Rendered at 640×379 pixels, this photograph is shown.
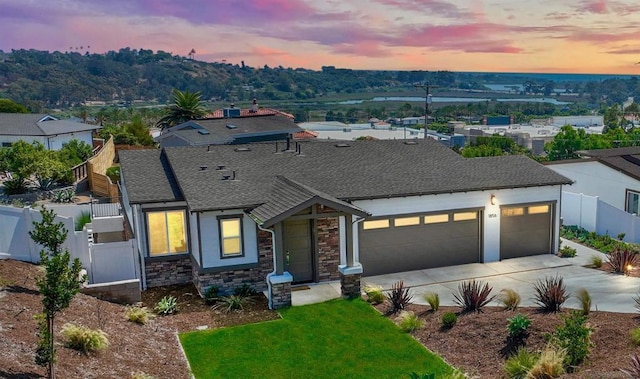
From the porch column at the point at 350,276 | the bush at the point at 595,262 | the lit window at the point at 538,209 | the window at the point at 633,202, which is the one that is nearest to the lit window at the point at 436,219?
the lit window at the point at 538,209

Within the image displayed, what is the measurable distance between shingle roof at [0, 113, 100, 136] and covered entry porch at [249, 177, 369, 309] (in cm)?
4099

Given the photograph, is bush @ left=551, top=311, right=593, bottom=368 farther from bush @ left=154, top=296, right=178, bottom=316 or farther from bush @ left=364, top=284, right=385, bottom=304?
bush @ left=154, top=296, right=178, bottom=316

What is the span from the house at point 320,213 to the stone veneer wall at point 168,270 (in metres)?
0.03

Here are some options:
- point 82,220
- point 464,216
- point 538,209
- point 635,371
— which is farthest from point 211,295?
point 82,220

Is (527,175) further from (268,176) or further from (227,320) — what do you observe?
(227,320)

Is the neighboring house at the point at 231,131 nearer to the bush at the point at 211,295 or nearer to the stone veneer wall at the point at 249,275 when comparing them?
the stone veneer wall at the point at 249,275

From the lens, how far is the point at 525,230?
20.5 m

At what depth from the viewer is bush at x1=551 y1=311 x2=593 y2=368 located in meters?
10.4

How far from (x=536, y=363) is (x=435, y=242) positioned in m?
9.24

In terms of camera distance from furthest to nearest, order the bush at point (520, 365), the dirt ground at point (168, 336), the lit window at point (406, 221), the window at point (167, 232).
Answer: the lit window at point (406, 221) → the window at point (167, 232) → the bush at point (520, 365) → the dirt ground at point (168, 336)

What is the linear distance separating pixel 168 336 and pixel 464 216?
1075cm

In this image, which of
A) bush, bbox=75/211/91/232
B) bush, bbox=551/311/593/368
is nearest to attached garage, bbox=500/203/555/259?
bush, bbox=551/311/593/368

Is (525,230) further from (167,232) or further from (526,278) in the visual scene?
(167,232)

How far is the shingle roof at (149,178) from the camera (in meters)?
17.8
